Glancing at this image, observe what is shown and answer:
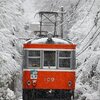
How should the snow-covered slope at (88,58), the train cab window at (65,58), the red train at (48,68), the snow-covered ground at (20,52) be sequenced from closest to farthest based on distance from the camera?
the snow-covered ground at (20,52) < the red train at (48,68) < the train cab window at (65,58) < the snow-covered slope at (88,58)

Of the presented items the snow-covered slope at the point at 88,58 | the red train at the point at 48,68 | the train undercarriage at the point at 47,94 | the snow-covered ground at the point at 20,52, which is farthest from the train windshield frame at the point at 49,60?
the snow-covered slope at the point at 88,58

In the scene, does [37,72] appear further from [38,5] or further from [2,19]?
[38,5]

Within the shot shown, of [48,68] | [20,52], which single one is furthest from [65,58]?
[20,52]

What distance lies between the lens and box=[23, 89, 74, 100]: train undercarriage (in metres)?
14.3

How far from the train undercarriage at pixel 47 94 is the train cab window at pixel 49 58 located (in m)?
1.05

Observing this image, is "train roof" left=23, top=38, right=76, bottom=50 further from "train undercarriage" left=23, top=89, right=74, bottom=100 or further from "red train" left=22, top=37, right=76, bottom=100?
"train undercarriage" left=23, top=89, right=74, bottom=100

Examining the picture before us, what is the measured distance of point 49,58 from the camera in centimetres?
1434

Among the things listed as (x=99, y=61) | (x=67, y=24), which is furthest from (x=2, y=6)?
(x=67, y=24)

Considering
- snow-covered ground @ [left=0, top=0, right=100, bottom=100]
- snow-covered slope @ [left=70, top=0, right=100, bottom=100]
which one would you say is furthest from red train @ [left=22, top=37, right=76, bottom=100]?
snow-covered slope @ [left=70, top=0, right=100, bottom=100]

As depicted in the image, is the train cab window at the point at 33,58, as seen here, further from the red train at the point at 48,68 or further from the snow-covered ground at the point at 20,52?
the snow-covered ground at the point at 20,52

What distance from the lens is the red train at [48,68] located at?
46.8 feet

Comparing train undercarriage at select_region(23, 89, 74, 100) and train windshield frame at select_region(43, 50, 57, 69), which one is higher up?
train windshield frame at select_region(43, 50, 57, 69)

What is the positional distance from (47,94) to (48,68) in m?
1.01

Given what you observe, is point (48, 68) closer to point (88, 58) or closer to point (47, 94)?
point (47, 94)
